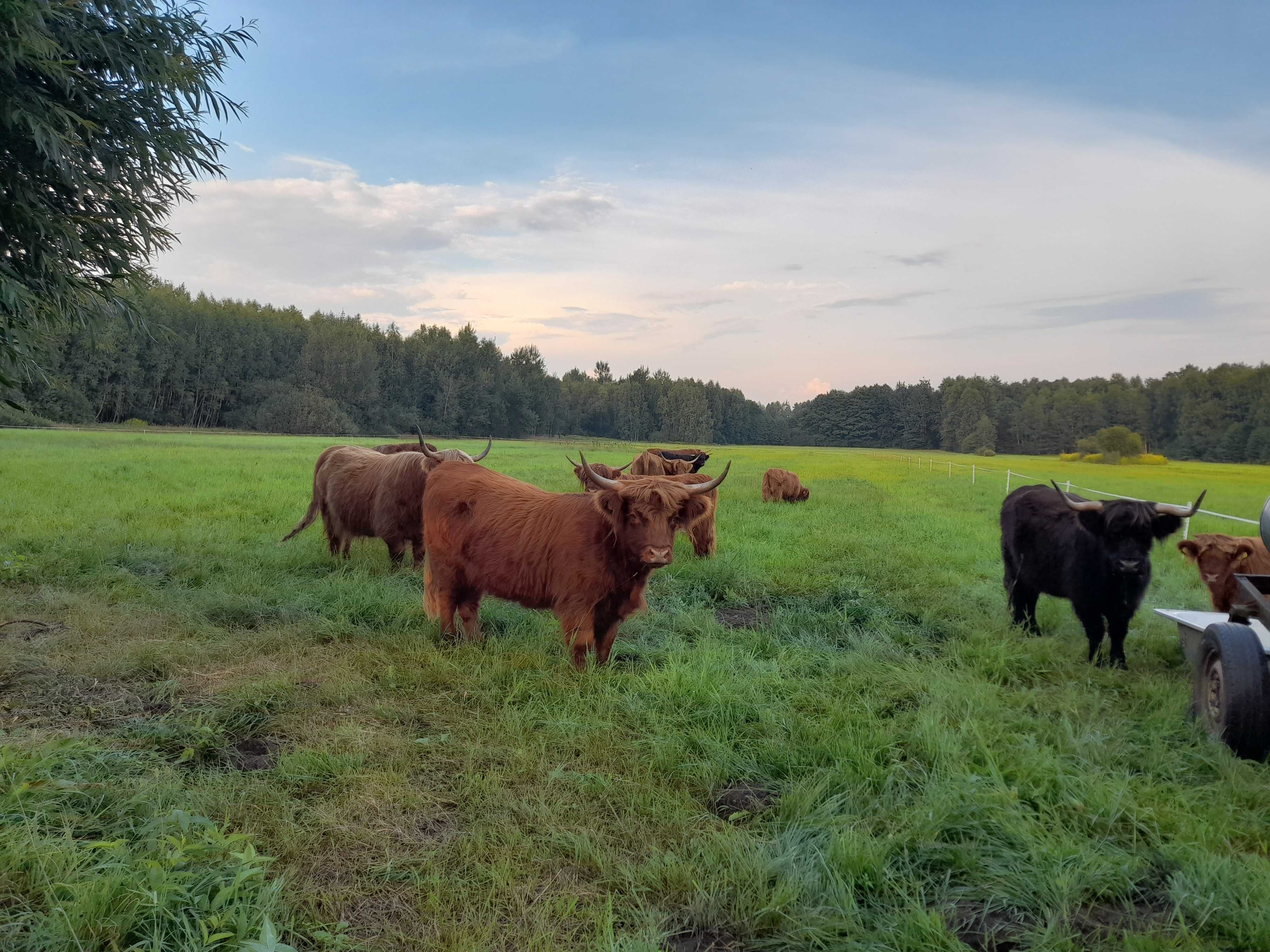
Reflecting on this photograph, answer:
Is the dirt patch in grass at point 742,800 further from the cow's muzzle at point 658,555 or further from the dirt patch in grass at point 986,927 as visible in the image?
the cow's muzzle at point 658,555

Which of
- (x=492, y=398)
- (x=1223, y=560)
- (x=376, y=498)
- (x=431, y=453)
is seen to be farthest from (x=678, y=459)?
(x=492, y=398)

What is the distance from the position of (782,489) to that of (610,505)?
13185 millimetres

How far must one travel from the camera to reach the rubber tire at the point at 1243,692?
3.64m

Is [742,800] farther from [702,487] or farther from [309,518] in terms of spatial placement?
[309,518]

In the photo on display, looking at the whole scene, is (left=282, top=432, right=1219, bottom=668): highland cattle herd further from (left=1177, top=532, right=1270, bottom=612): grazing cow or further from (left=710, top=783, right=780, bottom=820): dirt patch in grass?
(left=710, top=783, right=780, bottom=820): dirt patch in grass

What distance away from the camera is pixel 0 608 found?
6.19m

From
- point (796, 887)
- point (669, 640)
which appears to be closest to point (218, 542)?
point (669, 640)

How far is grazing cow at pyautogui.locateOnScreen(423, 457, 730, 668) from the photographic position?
5156 mm

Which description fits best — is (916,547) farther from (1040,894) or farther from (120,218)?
(120,218)

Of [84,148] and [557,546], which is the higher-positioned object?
[84,148]

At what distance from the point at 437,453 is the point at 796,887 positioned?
7049mm

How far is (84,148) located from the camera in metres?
5.69

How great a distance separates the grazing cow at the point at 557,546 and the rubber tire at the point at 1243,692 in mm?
2947

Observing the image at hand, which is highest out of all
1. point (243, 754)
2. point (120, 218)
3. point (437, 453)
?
point (120, 218)
